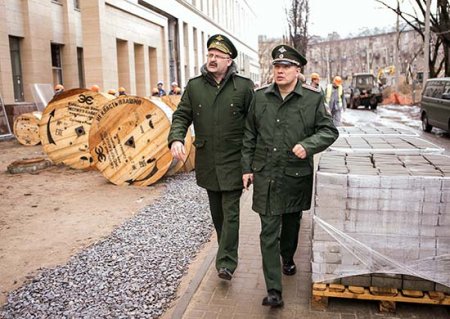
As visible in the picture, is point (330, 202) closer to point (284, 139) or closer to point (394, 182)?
point (394, 182)

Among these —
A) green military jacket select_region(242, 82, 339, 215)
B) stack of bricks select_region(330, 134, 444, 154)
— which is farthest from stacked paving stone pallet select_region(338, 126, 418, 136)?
green military jacket select_region(242, 82, 339, 215)

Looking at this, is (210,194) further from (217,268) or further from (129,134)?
(129,134)

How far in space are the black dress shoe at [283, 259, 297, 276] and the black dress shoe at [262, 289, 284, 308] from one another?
0.60 meters

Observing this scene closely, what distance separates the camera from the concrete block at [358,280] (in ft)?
11.6

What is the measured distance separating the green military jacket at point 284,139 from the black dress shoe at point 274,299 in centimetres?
63

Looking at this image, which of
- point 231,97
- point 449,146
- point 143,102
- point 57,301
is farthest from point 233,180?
point 449,146

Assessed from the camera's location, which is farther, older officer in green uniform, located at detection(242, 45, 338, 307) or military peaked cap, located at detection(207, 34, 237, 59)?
military peaked cap, located at detection(207, 34, 237, 59)

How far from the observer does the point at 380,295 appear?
3.49 metres

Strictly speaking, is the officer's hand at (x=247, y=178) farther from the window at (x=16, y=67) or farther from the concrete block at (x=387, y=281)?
the window at (x=16, y=67)

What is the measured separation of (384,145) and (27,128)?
1313 cm

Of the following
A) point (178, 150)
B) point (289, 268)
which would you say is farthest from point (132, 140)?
point (289, 268)

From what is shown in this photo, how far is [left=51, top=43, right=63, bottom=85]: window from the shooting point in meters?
21.5

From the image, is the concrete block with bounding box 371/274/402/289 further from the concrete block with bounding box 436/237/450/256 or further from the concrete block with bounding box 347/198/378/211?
the concrete block with bounding box 347/198/378/211

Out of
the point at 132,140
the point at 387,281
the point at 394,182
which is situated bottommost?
the point at 387,281
